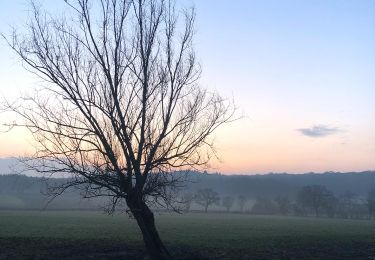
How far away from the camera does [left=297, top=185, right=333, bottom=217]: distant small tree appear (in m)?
114

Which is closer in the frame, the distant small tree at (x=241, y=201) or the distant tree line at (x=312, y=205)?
the distant tree line at (x=312, y=205)

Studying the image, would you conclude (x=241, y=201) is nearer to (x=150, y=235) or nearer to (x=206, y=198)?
(x=206, y=198)

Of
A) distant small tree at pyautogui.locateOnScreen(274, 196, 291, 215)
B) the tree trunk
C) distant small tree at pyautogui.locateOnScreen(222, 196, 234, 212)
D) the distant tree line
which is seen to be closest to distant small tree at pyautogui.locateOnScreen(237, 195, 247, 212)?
distant small tree at pyautogui.locateOnScreen(222, 196, 234, 212)

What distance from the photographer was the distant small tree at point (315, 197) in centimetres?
11369

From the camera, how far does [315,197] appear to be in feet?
378

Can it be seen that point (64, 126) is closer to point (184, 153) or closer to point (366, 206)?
point (184, 153)

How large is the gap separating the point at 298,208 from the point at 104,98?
360ft

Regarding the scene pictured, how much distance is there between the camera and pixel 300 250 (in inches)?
1078

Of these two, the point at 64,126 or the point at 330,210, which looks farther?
the point at 330,210

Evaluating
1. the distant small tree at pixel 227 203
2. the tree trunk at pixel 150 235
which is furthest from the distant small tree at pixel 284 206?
the tree trunk at pixel 150 235

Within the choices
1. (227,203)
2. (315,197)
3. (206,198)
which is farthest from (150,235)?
(227,203)

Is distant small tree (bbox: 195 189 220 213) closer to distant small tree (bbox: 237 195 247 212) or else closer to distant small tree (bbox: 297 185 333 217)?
distant small tree (bbox: 237 195 247 212)

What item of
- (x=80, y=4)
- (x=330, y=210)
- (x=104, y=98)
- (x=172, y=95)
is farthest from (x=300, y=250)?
(x=330, y=210)

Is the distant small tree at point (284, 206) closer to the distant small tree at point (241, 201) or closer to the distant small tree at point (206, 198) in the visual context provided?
the distant small tree at point (206, 198)
